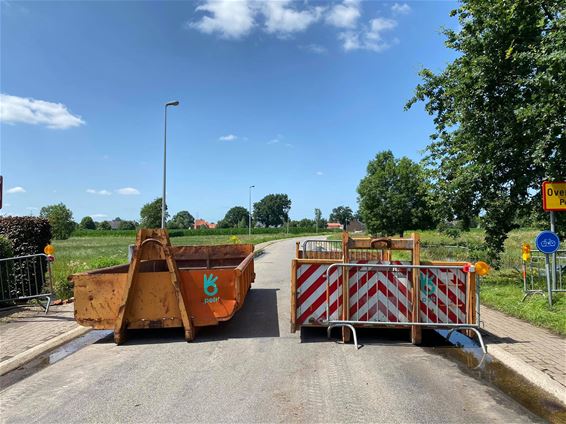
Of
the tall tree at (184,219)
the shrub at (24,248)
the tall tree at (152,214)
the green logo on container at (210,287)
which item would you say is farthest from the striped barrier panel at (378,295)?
the tall tree at (184,219)

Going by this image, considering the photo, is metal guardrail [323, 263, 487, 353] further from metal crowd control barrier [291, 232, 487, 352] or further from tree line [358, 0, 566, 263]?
tree line [358, 0, 566, 263]

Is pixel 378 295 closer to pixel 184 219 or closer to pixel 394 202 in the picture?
pixel 394 202

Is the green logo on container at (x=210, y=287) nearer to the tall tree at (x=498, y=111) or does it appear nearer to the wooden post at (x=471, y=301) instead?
the wooden post at (x=471, y=301)

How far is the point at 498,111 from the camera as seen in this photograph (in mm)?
11078

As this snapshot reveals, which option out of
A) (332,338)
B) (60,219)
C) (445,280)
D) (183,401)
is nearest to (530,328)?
(445,280)

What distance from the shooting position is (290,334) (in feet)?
23.2

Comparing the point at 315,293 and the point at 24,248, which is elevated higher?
the point at 24,248

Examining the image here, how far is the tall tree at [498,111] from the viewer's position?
9320mm

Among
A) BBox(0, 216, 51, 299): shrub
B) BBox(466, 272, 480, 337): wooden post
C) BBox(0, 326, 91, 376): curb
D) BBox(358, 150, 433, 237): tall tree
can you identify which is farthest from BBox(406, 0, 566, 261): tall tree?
BBox(358, 150, 433, 237): tall tree

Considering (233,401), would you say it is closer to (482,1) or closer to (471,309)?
(471,309)

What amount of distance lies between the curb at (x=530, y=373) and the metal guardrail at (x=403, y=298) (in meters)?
0.68

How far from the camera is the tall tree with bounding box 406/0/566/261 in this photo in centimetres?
932

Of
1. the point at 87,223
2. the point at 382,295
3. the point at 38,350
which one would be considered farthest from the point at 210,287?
the point at 87,223

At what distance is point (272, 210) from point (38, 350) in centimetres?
16689
